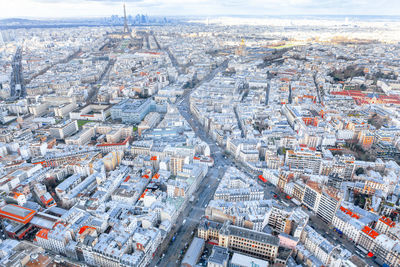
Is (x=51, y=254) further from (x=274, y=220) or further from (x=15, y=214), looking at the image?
(x=274, y=220)

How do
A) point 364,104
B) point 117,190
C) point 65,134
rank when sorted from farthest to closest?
1. point 364,104
2. point 65,134
3. point 117,190

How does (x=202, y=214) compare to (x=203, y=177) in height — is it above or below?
below

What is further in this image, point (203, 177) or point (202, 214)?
point (203, 177)

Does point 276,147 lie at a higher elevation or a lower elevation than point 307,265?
higher

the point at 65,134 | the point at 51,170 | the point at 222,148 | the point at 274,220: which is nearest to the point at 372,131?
the point at 222,148

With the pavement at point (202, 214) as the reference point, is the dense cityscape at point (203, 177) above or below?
above

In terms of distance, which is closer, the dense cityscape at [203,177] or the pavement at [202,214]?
the dense cityscape at [203,177]

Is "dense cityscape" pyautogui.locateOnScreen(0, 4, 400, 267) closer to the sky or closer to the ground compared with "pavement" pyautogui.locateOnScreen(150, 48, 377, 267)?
closer to the sky

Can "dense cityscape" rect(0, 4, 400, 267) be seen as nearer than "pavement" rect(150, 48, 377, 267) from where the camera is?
Yes
